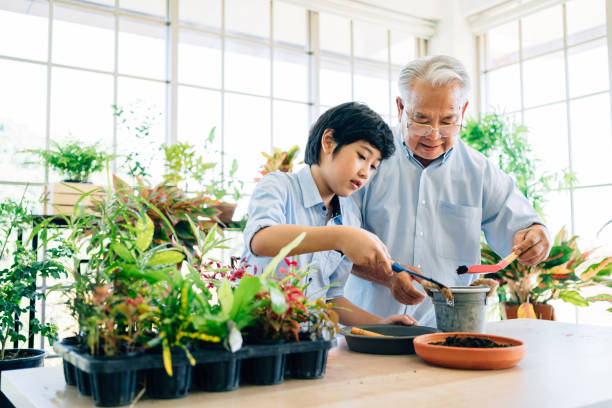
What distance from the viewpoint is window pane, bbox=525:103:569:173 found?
477 cm

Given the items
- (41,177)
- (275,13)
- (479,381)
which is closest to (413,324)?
(479,381)

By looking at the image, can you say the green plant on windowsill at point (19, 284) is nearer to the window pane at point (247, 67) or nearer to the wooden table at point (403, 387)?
the wooden table at point (403, 387)

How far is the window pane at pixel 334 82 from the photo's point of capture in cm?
501

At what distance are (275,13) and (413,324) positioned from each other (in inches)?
151

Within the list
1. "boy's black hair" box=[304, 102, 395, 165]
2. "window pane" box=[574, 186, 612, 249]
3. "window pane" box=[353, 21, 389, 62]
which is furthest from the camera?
"window pane" box=[353, 21, 389, 62]

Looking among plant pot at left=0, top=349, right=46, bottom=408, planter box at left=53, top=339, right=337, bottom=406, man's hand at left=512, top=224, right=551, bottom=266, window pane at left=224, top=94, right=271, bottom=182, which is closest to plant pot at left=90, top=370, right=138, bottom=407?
planter box at left=53, top=339, right=337, bottom=406

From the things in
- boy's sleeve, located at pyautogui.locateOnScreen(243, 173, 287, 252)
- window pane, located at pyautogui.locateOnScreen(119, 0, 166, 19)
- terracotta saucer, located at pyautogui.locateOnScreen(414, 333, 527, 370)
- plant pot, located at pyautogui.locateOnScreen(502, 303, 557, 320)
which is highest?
window pane, located at pyautogui.locateOnScreen(119, 0, 166, 19)

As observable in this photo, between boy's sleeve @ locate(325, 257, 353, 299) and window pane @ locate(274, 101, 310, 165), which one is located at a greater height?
window pane @ locate(274, 101, 310, 165)

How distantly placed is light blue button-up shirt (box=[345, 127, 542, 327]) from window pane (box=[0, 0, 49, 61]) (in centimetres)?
295

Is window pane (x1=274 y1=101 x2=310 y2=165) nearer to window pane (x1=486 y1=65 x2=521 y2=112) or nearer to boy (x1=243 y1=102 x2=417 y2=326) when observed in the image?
window pane (x1=486 y1=65 x2=521 y2=112)

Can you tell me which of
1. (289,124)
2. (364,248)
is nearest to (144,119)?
(289,124)

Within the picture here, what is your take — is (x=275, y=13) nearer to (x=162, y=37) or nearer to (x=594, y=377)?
(x=162, y=37)

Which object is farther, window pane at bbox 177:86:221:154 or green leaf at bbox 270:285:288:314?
window pane at bbox 177:86:221:154

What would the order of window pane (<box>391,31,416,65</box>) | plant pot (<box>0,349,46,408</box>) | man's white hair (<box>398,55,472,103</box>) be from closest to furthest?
man's white hair (<box>398,55,472,103</box>) < plant pot (<box>0,349,46,408</box>) < window pane (<box>391,31,416,65</box>)
